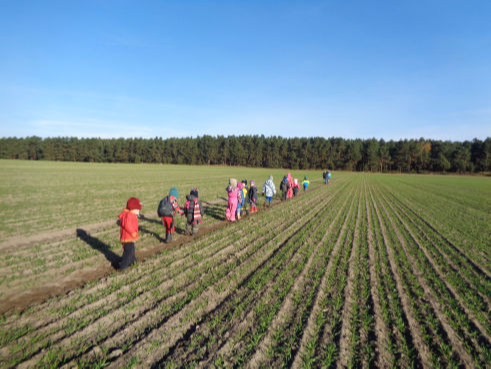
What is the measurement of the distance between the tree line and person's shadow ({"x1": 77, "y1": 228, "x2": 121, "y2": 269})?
3672 inches

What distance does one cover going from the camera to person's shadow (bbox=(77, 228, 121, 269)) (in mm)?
6898

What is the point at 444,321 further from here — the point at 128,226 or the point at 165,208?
the point at 165,208

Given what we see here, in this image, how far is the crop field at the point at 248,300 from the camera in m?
3.52

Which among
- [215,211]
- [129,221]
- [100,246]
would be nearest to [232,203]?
[215,211]

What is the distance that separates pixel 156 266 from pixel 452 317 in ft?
20.9

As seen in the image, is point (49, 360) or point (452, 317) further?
point (452, 317)

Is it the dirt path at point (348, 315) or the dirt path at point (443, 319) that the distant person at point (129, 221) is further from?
the dirt path at point (443, 319)

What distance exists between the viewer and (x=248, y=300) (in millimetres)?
4840

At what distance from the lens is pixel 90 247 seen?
787cm

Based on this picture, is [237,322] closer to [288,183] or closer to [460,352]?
[460,352]

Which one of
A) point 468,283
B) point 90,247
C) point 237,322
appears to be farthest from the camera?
point 90,247

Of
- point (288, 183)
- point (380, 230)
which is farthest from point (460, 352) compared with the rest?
point (288, 183)

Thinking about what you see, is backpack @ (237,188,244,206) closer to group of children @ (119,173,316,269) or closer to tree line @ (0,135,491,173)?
group of children @ (119,173,316,269)

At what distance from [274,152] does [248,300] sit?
329 feet
